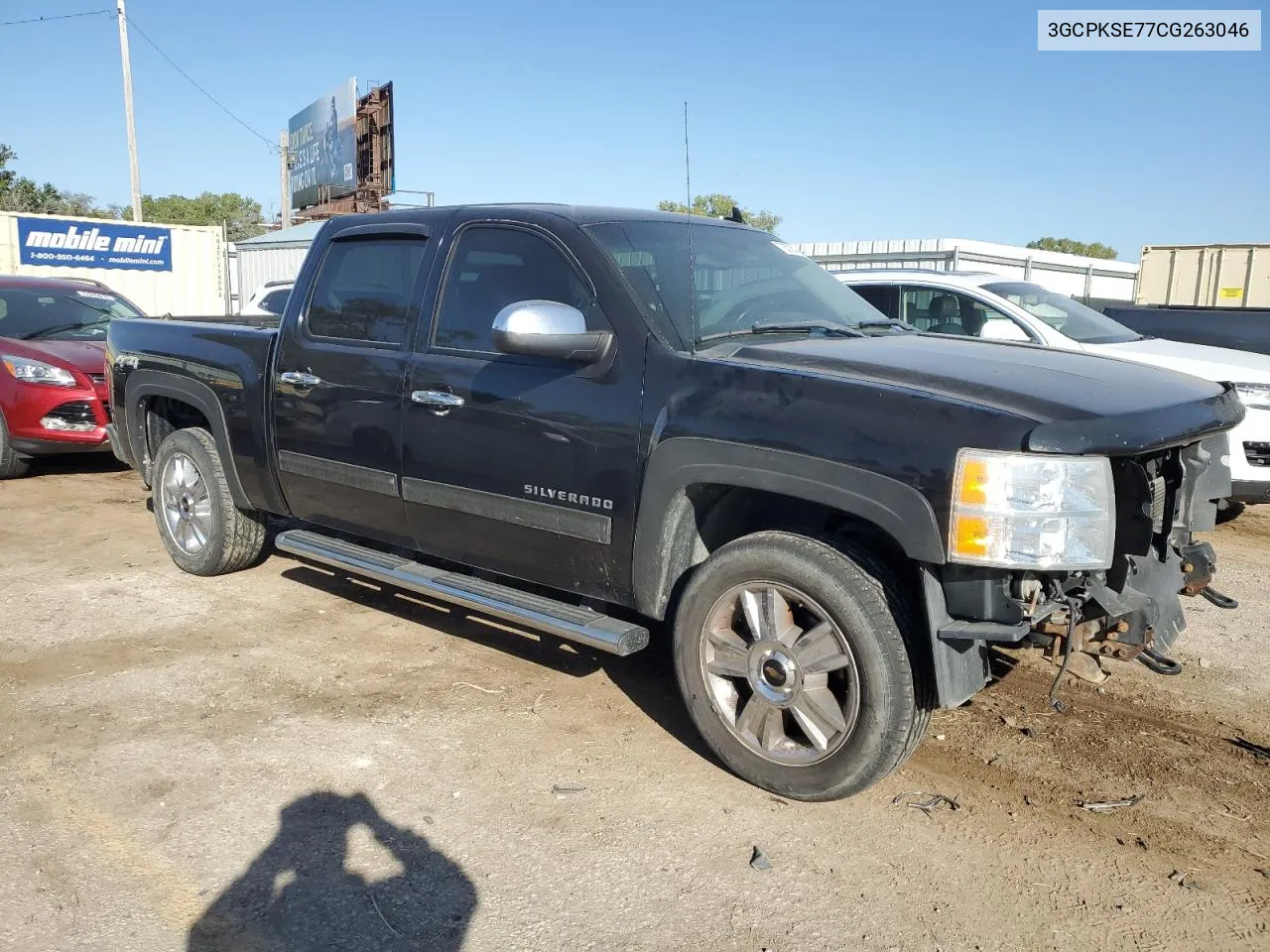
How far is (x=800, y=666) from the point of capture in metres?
3.30

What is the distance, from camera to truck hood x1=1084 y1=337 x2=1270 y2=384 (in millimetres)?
7039

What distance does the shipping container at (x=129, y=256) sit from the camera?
2109 cm

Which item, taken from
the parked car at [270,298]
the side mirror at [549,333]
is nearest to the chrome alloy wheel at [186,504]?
the side mirror at [549,333]

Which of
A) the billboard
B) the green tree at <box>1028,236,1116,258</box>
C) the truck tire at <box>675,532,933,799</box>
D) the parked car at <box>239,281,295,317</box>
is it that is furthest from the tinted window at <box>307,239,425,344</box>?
the green tree at <box>1028,236,1116,258</box>

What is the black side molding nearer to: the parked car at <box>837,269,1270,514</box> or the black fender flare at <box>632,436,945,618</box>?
the black fender flare at <box>632,436,945,618</box>

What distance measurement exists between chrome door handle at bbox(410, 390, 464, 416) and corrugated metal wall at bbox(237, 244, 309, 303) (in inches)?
1043

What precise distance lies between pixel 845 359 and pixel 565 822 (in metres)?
1.77

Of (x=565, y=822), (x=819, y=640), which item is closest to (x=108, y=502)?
(x=565, y=822)

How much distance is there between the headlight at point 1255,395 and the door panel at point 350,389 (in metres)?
5.48

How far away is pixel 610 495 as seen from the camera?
3.69 meters

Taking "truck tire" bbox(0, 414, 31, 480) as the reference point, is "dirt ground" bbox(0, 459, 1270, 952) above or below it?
below

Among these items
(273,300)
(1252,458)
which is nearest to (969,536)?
(1252,458)

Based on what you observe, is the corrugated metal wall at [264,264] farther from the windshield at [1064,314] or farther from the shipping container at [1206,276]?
the windshield at [1064,314]

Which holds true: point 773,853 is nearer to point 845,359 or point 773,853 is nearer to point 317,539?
point 845,359
